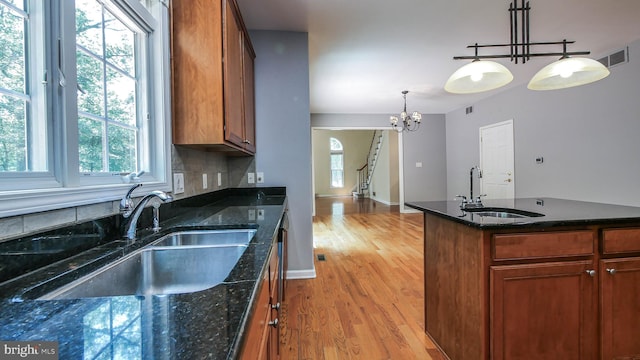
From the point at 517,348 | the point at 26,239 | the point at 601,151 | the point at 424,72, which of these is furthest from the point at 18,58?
the point at 601,151

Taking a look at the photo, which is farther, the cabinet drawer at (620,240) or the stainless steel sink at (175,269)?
the cabinet drawer at (620,240)

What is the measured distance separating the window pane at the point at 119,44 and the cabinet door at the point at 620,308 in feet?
8.59

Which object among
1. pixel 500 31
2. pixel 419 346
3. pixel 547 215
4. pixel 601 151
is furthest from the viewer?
pixel 601 151

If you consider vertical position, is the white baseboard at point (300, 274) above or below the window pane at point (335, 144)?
below

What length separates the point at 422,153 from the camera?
723 cm

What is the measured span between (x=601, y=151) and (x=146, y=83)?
504 centimetres

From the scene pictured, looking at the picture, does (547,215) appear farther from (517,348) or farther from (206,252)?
(206,252)

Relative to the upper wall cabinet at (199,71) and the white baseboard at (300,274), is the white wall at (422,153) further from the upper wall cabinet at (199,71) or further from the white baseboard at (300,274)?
the upper wall cabinet at (199,71)

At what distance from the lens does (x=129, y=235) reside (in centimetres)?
116

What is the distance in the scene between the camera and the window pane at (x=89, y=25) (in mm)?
1116

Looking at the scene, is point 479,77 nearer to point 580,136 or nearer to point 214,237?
point 214,237

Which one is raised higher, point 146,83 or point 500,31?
point 500,31

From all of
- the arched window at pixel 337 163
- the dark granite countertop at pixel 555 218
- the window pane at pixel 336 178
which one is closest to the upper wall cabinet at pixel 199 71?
the dark granite countertop at pixel 555 218

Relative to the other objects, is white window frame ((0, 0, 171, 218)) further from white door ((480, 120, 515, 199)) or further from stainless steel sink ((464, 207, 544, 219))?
white door ((480, 120, 515, 199))
